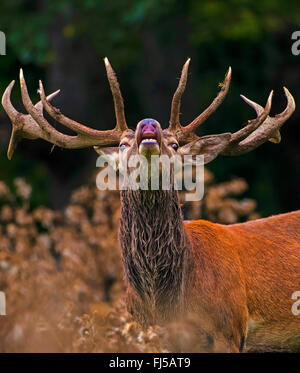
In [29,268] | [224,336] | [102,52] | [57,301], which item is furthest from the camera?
[102,52]

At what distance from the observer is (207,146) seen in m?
5.75

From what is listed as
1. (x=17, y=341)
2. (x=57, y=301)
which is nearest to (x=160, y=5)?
(x=57, y=301)

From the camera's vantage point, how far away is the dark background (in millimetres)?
12156

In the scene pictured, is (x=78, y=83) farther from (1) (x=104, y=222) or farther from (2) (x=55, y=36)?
(1) (x=104, y=222)

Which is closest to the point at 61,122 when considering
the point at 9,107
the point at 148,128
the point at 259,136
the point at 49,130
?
the point at 49,130

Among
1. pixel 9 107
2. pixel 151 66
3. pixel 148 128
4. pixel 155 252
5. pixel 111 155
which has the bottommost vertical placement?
pixel 155 252

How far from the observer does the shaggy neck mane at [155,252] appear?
17.5ft

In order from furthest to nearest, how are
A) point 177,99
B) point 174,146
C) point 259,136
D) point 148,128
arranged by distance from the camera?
point 259,136 < point 177,99 < point 174,146 < point 148,128

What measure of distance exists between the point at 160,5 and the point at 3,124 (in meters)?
2.91

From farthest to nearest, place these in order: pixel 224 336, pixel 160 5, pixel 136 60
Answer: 1. pixel 136 60
2. pixel 160 5
3. pixel 224 336

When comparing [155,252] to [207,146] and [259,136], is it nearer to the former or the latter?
[207,146]

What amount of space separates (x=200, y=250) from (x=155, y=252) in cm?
48

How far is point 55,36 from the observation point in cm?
1272

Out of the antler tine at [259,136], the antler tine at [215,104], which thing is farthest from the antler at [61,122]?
the antler tine at [259,136]
